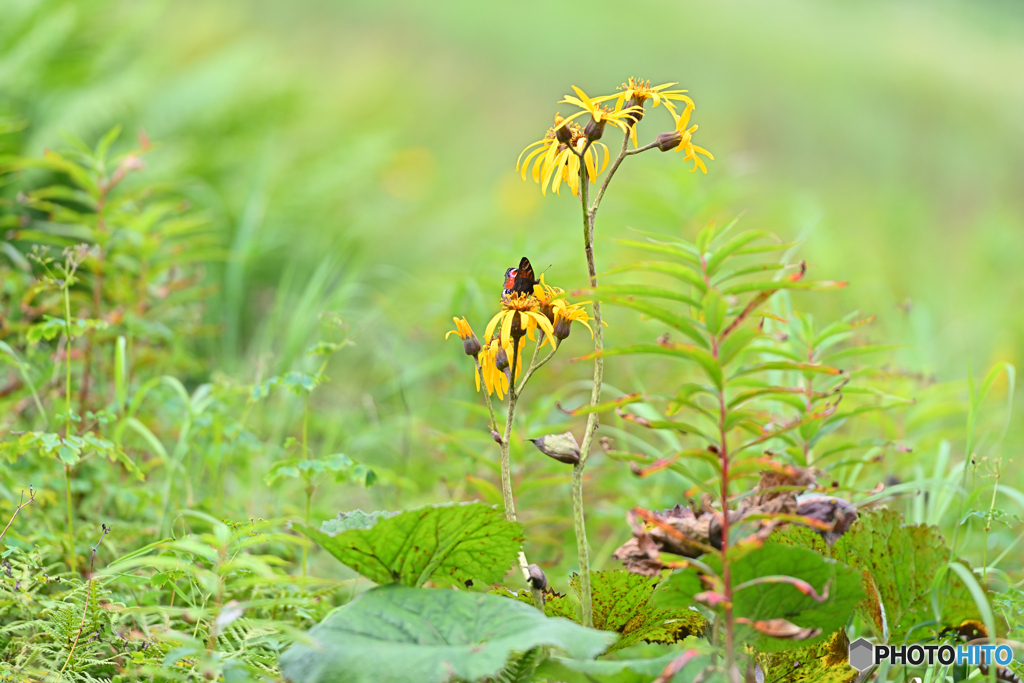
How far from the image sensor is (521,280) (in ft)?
4.25

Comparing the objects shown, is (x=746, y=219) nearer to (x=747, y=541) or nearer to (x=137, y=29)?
(x=137, y=29)

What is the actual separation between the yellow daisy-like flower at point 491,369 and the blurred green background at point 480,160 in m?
0.58

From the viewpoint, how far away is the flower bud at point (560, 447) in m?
1.20

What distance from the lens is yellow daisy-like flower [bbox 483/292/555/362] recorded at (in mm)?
1254

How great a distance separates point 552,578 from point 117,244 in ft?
5.85

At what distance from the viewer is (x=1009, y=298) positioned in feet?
17.6

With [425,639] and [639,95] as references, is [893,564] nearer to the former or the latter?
[425,639]

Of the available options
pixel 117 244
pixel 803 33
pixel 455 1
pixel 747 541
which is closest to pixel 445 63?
pixel 455 1

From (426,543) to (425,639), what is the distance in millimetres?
169

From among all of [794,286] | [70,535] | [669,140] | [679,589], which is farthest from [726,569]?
[70,535]

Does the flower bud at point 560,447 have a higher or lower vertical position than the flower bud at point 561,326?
lower

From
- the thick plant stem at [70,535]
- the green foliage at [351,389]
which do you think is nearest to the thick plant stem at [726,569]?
the green foliage at [351,389]

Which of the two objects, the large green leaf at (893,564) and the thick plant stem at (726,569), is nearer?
the thick plant stem at (726,569)

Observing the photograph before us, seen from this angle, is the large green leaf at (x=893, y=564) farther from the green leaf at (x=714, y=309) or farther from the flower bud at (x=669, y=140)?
the flower bud at (x=669, y=140)
